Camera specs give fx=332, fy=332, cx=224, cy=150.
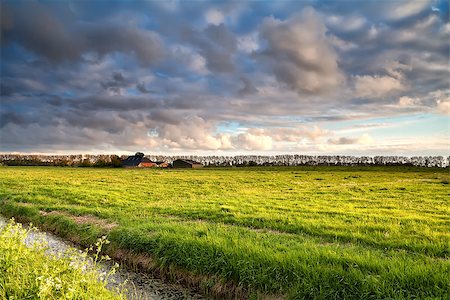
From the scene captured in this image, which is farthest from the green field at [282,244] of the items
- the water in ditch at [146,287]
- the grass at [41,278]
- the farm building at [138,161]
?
the farm building at [138,161]

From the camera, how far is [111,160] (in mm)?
126188

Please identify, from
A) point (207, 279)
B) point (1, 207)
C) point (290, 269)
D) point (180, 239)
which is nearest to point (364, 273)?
point (290, 269)

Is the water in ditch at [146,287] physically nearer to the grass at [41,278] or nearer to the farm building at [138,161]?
the grass at [41,278]

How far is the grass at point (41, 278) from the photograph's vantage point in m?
6.31

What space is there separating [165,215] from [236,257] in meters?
8.41

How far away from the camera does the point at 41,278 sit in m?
6.25

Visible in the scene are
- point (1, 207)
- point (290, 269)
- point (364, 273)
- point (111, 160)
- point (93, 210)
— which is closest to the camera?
point (364, 273)

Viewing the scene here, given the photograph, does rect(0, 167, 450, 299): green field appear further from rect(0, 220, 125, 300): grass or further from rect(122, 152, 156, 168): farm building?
rect(122, 152, 156, 168): farm building

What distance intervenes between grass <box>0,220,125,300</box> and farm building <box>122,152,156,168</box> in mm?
133145

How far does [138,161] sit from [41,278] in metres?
140

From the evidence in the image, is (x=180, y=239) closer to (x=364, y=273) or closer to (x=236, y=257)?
(x=236, y=257)

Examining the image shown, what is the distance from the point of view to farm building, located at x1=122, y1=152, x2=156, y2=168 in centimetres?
13993

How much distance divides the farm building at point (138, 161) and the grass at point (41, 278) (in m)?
133

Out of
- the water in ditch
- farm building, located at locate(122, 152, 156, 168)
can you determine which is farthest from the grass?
farm building, located at locate(122, 152, 156, 168)
